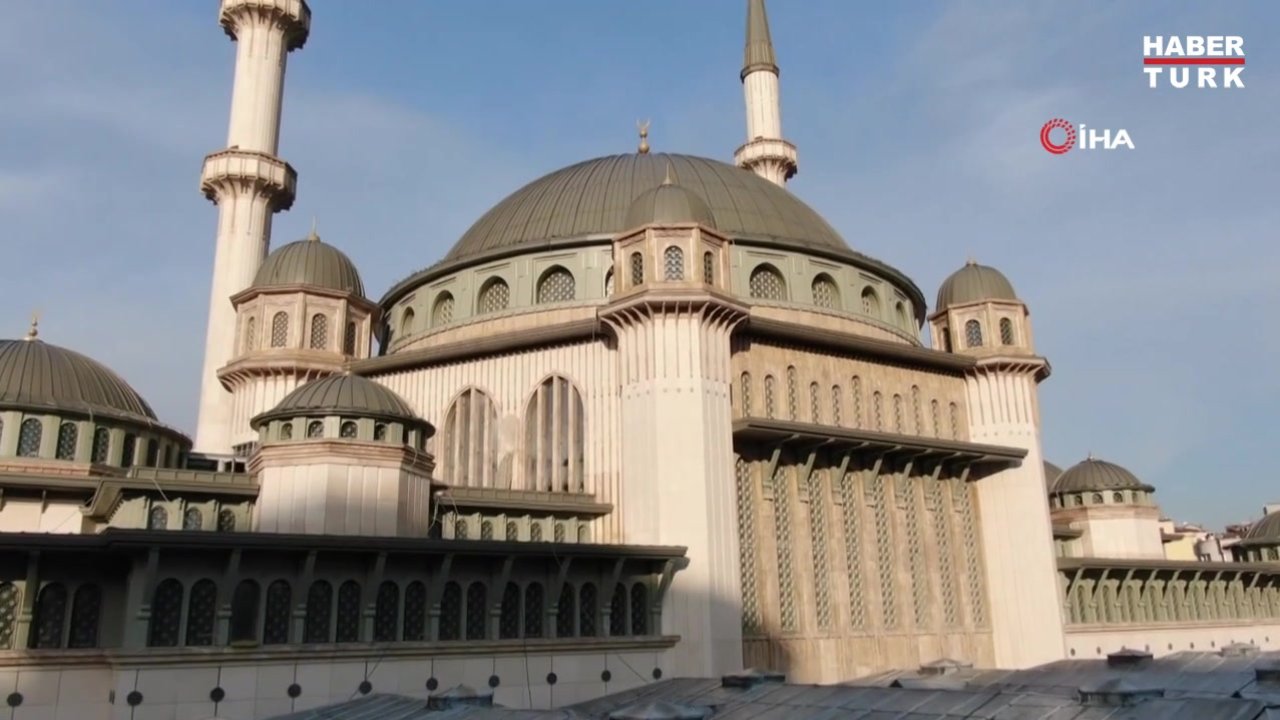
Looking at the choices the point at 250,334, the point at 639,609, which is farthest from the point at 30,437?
the point at 639,609

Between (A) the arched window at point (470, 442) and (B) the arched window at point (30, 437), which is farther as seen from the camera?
(A) the arched window at point (470, 442)

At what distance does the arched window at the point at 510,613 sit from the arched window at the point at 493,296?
10903 millimetres

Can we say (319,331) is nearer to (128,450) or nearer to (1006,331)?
(128,450)

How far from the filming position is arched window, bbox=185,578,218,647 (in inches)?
715

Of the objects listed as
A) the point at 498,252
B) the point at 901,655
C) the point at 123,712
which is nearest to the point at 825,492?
the point at 901,655

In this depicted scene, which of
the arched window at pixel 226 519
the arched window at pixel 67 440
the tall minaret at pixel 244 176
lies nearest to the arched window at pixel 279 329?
the tall minaret at pixel 244 176

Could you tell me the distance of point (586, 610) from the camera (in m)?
22.5

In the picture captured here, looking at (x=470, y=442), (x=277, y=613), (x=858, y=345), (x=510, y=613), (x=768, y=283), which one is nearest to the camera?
(x=277, y=613)

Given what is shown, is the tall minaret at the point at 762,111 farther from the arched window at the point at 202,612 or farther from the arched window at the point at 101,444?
the arched window at the point at 202,612

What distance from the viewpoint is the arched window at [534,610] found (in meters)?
21.6

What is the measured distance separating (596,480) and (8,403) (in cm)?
1364

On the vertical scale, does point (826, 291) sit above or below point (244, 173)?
below

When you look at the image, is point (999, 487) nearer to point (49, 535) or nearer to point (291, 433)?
point (291, 433)

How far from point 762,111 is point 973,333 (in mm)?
18727
